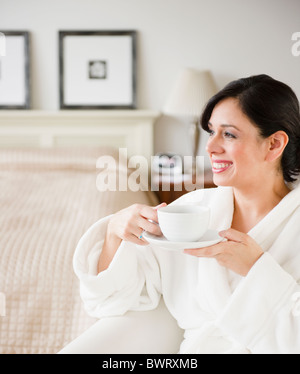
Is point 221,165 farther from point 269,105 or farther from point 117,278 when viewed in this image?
point 117,278

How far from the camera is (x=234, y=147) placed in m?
0.98

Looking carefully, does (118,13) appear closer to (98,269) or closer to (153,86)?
(153,86)

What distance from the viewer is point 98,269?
105 centimetres

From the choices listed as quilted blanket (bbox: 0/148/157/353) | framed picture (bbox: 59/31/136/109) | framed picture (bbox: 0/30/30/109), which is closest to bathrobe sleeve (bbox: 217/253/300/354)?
quilted blanket (bbox: 0/148/157/353)

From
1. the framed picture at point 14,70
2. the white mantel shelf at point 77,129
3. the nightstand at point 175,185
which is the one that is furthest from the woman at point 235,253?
the framed picture at point 14,70

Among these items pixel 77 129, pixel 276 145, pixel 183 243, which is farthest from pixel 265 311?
pixel 77 129

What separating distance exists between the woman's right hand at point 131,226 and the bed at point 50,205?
442mm

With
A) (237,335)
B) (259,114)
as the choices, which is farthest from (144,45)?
(237,335)

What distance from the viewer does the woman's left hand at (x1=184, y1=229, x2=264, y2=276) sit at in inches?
31.9

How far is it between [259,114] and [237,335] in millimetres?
457

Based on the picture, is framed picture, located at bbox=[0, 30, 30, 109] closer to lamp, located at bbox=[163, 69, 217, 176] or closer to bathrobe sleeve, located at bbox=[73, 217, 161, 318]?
lamp, located at bbox=[163, 69, 217, 176]

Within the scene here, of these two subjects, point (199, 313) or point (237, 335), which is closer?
point (237, 335)

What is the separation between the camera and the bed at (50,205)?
1373mm

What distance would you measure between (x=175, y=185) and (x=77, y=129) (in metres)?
0.84
